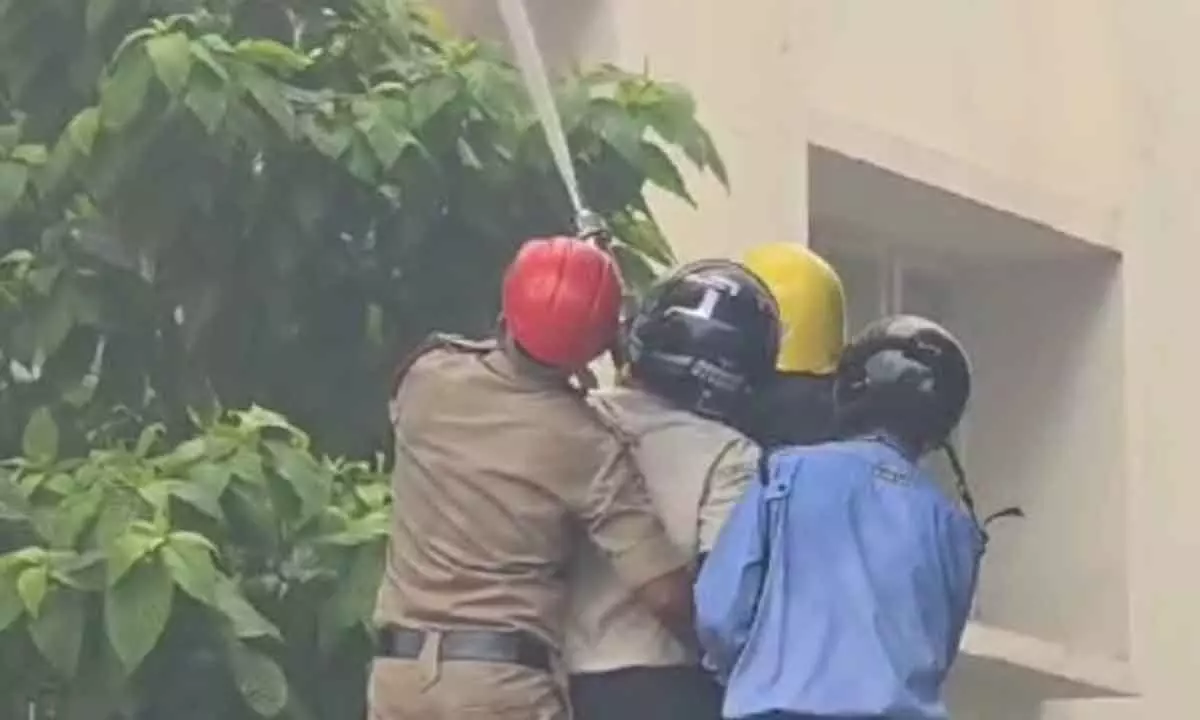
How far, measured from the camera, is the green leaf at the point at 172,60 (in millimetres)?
4738

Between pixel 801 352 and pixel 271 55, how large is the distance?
1157mm

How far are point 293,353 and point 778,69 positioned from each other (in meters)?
3.02

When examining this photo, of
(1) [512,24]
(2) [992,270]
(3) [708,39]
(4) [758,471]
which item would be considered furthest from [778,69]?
(4) [758,471]

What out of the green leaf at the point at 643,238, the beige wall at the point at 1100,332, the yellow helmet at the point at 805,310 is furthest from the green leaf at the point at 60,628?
the beige wall at the point at 1100,332

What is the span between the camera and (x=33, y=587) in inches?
171

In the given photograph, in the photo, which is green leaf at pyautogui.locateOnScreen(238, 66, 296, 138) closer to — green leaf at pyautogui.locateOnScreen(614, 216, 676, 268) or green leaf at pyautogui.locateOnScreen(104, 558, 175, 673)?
green leaf at pyautogui.locateOnScreen(614, 216, 676, 268)

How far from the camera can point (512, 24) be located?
535cm

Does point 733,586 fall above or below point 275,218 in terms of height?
below

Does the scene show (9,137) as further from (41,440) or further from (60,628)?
(60,628)

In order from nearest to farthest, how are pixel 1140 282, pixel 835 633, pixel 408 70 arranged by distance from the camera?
pixel 835 633
pixel 408 70
pixel 1140 282

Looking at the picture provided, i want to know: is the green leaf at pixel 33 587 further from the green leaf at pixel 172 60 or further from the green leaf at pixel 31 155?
the green leaf at pixel 31 155

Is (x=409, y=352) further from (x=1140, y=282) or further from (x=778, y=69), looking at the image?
(x=1140, y=282)

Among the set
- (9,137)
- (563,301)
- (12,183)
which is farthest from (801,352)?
(9,137)

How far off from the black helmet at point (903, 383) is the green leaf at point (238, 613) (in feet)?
3.16
